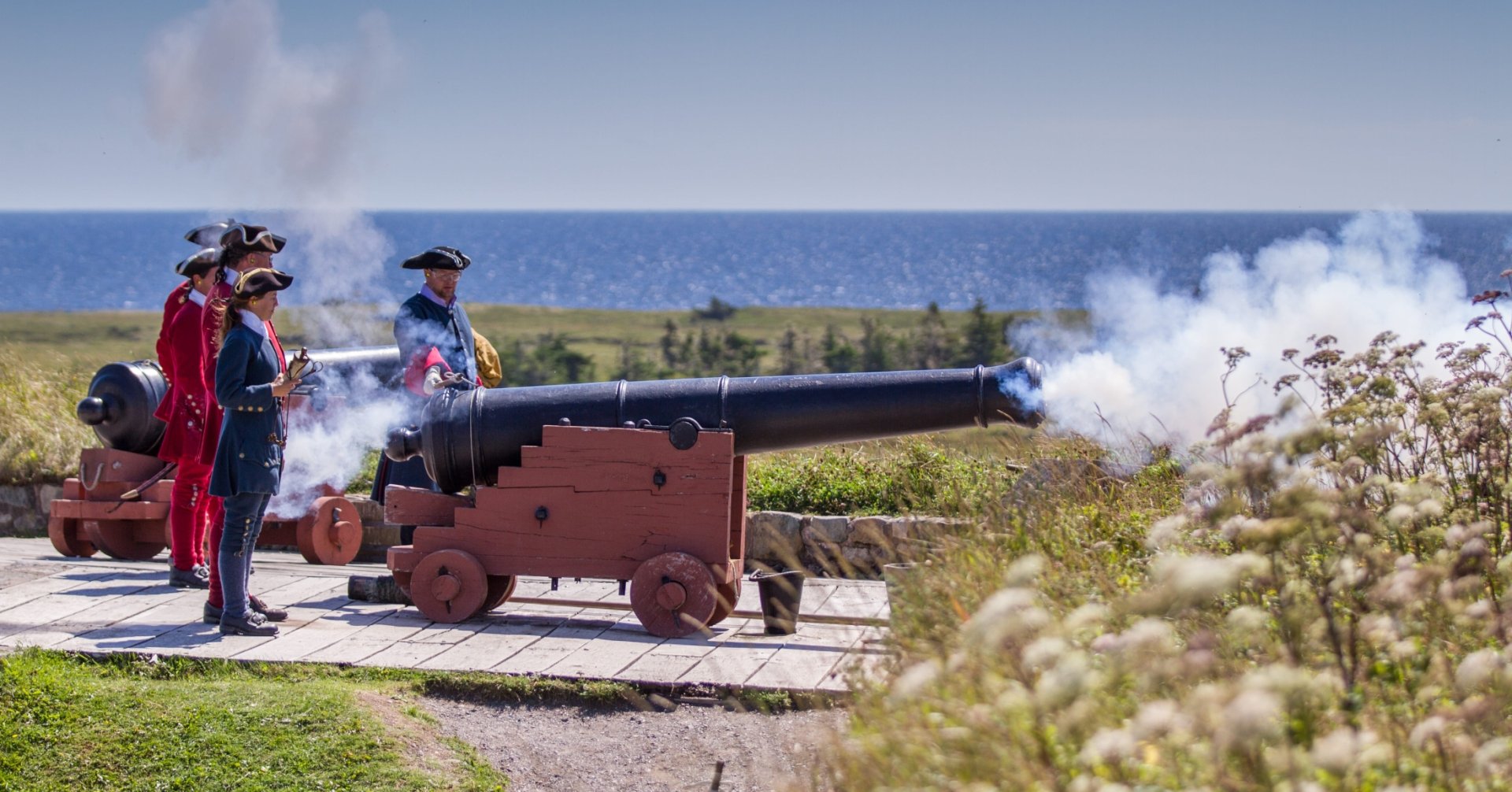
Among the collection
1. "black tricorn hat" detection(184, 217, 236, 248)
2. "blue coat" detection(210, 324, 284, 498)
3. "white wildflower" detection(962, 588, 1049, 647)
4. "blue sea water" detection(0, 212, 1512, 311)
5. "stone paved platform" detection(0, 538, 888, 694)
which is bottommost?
"stone paved platform" detection(0, 538, 888, 694)

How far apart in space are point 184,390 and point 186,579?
36.7 inches

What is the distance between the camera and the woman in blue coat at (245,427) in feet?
18.7

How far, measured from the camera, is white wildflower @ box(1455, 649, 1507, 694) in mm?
2676

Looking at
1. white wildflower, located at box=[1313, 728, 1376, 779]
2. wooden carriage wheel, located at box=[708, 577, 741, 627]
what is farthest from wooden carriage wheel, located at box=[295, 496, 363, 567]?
white wildflower, located at box=[1313, 728, 1376, 779]

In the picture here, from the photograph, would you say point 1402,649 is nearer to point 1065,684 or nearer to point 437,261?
point 1065,684

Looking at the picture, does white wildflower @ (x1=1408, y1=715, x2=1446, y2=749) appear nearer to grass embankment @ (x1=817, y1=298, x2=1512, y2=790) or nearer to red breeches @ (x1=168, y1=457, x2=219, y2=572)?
grass embankment @ (x1=817, y1=298, x2=1512, y2=790)

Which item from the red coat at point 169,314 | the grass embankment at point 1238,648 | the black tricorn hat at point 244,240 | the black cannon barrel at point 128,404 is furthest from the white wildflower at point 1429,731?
the black cannon barrel at point 128,404

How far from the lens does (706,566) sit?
19.4 feet

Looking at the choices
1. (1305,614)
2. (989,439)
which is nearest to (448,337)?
(989,439)

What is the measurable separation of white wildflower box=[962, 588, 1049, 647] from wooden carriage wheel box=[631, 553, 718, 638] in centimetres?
317

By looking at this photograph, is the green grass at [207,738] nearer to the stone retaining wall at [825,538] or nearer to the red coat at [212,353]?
the red coat at [212,353]

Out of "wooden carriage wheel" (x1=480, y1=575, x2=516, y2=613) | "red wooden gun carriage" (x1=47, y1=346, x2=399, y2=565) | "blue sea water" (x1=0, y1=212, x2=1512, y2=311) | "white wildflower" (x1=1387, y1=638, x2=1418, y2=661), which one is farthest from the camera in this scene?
"blue sea water" (x1=0, y1=212, x2=1512, y2=311)

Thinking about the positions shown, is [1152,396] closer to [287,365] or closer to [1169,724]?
[287,365]

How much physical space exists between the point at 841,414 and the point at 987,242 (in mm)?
128977
